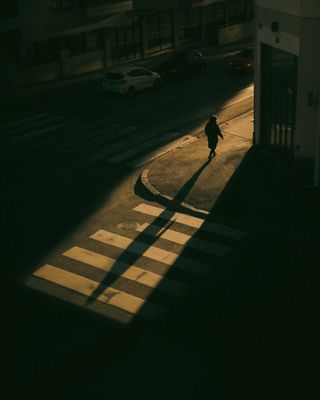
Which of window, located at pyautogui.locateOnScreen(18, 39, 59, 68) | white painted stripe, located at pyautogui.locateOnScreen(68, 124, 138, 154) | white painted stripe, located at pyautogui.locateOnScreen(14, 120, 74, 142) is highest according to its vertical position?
window, located at pyautogui.locateOnScreen(18, 39, 59, 68)

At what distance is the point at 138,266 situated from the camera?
1462 cm

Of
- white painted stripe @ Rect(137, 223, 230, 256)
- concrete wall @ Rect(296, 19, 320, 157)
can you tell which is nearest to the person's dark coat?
concrete wall @ Rect(296, 19, 320, 157)

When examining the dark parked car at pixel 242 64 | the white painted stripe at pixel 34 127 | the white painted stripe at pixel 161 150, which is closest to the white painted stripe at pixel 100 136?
the white painted stripe at pixel 161 150

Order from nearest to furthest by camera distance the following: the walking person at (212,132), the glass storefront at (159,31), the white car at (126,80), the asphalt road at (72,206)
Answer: the asphalt road at (72,206) → the walking person at (212,132) → the white car at (126,80) → the glass storefront at (159,31)

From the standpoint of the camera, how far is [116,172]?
21078 mm

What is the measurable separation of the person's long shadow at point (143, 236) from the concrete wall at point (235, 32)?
30118 mm

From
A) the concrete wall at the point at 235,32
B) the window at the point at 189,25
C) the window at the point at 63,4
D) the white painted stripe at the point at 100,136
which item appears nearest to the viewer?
the white painted stripe at the point at 100,136

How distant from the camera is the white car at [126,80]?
3084cm

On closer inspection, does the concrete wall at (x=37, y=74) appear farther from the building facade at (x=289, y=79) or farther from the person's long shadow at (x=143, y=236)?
the person's long shadow at (x=143, y=236)

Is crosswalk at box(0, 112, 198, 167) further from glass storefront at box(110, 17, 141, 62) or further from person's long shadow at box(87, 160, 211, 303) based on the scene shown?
glass storefront at box(110, 17, 141, 62)

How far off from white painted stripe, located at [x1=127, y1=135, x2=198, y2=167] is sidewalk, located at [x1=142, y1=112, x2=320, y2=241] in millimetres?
456

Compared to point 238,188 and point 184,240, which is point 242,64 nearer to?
point 238,188

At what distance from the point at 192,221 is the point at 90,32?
2508 centimetres

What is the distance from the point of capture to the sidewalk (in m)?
16.7
